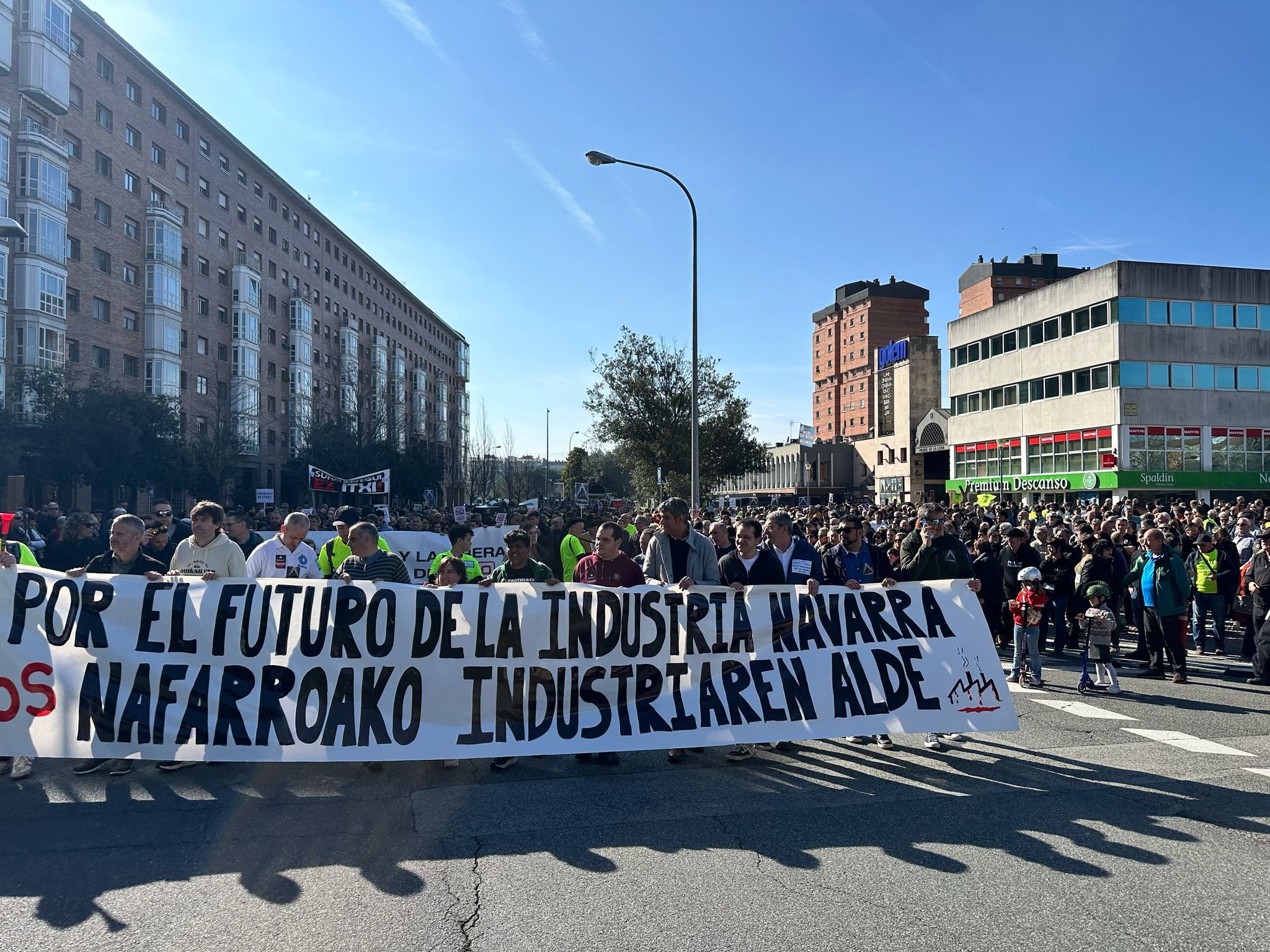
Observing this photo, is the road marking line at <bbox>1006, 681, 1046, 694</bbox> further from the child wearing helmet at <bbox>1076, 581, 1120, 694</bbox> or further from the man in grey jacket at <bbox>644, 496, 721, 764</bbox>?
the man in grey jacket at <bbox>644, 496, 721, 764</bbox>

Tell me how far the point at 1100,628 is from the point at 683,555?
4654 mm

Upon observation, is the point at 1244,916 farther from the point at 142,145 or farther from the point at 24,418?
the point at 142,145

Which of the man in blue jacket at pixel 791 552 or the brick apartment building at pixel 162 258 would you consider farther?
the brick apartment building at pixel 162 258

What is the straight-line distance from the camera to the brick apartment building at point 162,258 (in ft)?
136

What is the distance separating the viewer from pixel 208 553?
7.15 metres

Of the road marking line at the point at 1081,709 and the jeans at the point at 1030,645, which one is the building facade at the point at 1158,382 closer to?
the jeans at the point at 1030,645

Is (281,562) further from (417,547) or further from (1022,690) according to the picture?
(1022,690)

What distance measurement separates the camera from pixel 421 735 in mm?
6117

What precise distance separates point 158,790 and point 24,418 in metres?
36.9

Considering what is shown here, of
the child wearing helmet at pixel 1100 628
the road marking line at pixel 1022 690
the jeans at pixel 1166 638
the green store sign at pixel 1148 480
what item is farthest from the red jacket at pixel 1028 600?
the green store sign at pixel 1148 480

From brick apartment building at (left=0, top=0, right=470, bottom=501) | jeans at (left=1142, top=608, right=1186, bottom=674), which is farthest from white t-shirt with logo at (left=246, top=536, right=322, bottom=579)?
brick apartment building at (left=0, top=0, right=470, bottom=501)

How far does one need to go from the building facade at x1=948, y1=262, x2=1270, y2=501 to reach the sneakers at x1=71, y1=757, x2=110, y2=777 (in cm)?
4641

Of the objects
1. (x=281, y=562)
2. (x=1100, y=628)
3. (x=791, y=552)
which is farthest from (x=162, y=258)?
(x=1100, y=628)

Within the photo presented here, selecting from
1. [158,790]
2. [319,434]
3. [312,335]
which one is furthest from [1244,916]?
[312,335]
